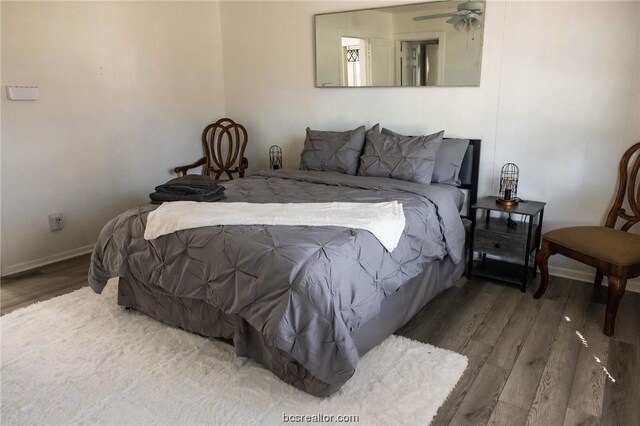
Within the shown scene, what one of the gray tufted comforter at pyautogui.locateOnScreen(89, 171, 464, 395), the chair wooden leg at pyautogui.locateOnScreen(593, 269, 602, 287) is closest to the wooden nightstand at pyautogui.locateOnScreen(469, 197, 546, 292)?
the gray tufted comforter at pyautogui.locateOnScreen(89, 171, 464, 395)

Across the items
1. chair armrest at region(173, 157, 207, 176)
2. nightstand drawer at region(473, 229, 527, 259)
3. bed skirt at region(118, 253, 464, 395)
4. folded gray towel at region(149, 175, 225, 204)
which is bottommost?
bed skirt at region(118, 253, 464, 395)

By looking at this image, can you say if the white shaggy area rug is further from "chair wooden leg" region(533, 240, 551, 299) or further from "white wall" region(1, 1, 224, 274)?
"white wall" region(1, 1, 224, 274)

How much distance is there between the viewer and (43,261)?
12.4 feet

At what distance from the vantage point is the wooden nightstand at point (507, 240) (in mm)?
3070

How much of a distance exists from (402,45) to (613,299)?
2333mm

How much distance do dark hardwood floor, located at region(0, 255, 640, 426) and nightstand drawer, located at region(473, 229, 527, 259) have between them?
26cm

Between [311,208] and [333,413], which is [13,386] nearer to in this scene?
[333,413]

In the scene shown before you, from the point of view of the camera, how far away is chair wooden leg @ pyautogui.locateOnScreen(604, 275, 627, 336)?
254 centimetres

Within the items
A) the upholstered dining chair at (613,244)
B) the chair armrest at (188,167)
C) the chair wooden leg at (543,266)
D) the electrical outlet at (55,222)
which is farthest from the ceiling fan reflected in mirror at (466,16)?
the electrical outlet at (55,222)

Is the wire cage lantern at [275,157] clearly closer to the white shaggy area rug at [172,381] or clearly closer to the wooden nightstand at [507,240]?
the wooden nightstand at [507,240]

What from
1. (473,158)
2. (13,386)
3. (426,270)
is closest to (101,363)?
(13,386)

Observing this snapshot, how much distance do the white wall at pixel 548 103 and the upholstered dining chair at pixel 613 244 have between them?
0.10 metres

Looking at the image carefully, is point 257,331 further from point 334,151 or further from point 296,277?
point 334,151

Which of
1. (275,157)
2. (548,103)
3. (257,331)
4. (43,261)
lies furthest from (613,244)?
(43,261)
